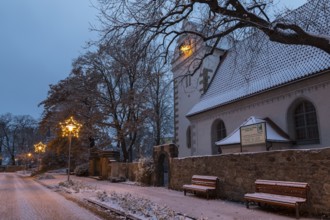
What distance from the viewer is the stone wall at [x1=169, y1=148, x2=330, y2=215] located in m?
8.42

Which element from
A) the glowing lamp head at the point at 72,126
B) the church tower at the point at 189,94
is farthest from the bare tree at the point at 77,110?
the church tower at the point at 189,94

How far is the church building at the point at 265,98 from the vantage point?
13188 mm

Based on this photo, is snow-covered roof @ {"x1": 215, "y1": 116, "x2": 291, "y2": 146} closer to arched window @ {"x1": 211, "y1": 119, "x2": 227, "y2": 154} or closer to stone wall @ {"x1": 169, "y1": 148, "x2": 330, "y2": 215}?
stone wall @ {"x1": 169, "y1": 148, "x2": 330, "y2": 215}

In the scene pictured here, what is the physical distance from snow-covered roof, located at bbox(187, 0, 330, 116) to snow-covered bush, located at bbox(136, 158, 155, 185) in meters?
5.57

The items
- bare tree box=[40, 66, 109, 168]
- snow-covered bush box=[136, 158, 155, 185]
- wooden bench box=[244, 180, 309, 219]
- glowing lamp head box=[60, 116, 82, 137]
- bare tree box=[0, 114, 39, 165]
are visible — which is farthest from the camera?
bare tree box=[0, 114, 39, 165]

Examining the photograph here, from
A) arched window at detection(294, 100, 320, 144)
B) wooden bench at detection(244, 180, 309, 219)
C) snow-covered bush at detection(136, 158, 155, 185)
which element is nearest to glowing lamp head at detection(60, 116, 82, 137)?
snow-covered bush at detection(136, 158, 155, 185)

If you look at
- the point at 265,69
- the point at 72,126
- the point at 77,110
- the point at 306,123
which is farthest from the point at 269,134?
the point at 77,110

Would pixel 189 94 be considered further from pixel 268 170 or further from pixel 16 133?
pixel 16 133

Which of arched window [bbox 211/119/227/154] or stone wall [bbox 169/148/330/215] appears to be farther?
arched window [bbox 211/119/227/154]

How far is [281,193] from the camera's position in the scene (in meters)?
9.37

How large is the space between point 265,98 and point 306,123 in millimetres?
2691

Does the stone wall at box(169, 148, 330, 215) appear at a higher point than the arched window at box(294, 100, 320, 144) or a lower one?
lower

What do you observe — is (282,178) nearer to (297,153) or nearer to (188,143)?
(297,153)

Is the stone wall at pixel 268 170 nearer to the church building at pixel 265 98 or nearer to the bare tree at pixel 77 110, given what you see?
the church building at pixel 265 98
